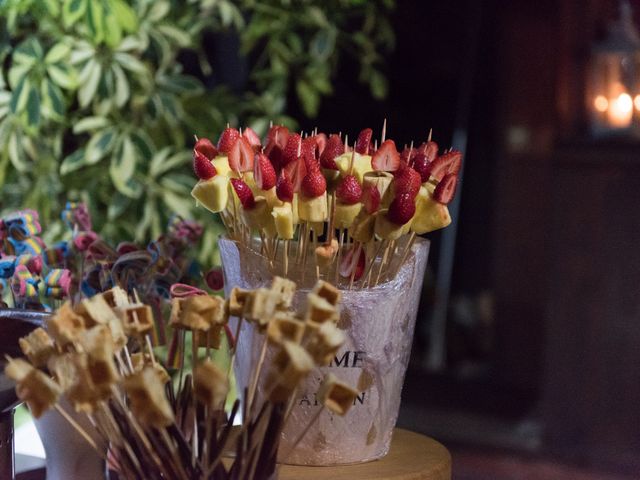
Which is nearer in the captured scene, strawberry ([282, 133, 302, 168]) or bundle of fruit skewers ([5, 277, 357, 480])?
bundle of fruit skewers ([5, 277, 357, 480])

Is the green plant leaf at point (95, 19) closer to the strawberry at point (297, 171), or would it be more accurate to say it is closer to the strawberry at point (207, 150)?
the strawberry at point (207, 150)

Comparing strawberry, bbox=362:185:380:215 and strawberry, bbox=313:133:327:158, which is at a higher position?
strawberry, bbox=313:133:327:158

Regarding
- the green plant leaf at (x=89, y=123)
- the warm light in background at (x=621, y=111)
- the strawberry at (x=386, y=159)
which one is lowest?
the strawberry at (x=386, y=159)

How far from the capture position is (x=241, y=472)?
0.76m

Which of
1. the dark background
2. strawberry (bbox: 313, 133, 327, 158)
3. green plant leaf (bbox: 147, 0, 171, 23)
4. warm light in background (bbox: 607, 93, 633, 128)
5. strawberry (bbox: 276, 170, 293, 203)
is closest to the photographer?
strawberry (bbox: 276, 170, 293, 203)

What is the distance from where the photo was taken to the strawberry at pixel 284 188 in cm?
85

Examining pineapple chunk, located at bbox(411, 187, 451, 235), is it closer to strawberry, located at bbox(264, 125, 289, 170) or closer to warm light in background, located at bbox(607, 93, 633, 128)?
strawberry, located at bbox(264, 125, 289, 170)

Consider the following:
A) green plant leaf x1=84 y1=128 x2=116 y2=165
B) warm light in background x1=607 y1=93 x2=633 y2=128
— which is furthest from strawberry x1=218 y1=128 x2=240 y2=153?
warm light in background x1=607 y1=93 x2=633 y2=128

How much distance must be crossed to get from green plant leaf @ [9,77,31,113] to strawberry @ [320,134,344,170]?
1.04 metres

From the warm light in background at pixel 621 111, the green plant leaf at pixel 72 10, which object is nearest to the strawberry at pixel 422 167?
the green plant leaf at pixel 72 10

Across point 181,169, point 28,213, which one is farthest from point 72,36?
point 28,213

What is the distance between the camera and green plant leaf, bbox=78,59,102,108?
73.5 inches

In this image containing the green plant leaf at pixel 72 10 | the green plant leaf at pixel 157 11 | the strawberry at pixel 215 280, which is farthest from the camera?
the green plant leaf at pixel 157 11

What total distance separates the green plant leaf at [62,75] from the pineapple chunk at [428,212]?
3.70 feet
